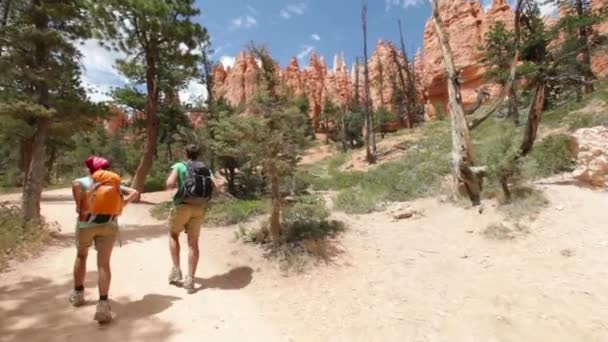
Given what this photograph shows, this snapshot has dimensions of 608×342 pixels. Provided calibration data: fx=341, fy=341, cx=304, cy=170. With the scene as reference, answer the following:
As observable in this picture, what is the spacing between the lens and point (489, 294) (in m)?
4.27

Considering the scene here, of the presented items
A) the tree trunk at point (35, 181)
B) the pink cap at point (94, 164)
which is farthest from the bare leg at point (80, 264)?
the tree trunk at point (35, 181)

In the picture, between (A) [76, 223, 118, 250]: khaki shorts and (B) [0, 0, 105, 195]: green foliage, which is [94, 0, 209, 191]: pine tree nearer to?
(B) [0, 0, 105, 195]: green foliage

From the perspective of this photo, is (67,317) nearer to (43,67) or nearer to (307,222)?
(307,222)

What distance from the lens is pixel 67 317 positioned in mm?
3750

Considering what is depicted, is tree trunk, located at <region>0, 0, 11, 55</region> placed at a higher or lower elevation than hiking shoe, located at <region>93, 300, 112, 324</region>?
higher

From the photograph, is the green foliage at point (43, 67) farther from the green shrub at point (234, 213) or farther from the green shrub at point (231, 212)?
the green shrub at point (234, 213)

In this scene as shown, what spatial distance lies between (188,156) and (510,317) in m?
4.46

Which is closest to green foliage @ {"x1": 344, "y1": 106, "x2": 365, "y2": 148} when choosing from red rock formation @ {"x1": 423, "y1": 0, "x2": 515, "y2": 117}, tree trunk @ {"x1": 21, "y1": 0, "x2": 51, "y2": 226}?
red rock formation @ {"x1": 423, "y1": 0, "x2": 515, "y2": 117}

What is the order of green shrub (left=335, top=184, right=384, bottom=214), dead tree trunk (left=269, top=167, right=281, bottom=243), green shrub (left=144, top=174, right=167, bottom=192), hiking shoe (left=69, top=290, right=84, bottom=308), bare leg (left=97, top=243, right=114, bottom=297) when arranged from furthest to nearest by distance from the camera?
green shrub (left=144, top=174, right=167, bottom=192), green shrub (left=335, top=184, right=384, bottom=214), dead tree trunk (left=269, top=167, right=281, bottom=243), hiking shoe (left=69, top=290, right=84, bottom=308), bare leg (left=97, top=243, right=114, bottom=297)

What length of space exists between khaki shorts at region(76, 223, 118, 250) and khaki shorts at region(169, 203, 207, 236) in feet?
2.80

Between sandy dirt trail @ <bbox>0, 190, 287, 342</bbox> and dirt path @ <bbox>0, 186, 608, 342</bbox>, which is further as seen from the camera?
dirt path @ <bbox>0, 186, 608, 342</bbox>

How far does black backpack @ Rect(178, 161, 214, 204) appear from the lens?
4.50 meters

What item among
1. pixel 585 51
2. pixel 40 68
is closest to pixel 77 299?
pixel 40 68

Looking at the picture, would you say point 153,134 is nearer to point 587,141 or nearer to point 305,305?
point 305,305
